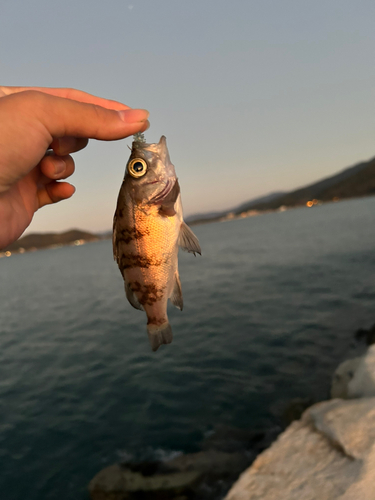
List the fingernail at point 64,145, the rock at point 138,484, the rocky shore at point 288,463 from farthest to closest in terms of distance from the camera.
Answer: the rock at point 138,484 < the rocky shore at point 288,463 < the fingernail at point 64,145

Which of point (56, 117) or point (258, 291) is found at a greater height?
point (56, 117)

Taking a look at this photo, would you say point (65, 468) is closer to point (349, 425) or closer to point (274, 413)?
point (274, 413)

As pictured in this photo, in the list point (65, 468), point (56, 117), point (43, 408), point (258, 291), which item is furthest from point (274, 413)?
point (258, 291)

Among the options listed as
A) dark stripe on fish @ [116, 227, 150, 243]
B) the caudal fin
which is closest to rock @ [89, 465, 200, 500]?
the caudal fin

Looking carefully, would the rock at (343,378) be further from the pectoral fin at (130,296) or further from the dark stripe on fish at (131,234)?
the dark stripe on fish at (131,234)

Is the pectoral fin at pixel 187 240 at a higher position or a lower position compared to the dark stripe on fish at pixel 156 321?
higher

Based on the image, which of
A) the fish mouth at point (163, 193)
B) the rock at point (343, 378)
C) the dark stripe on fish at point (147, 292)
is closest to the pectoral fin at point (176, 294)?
the dark stripe on fish at point (147, 292)

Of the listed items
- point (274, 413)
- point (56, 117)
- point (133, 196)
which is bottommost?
point (274, 413)
